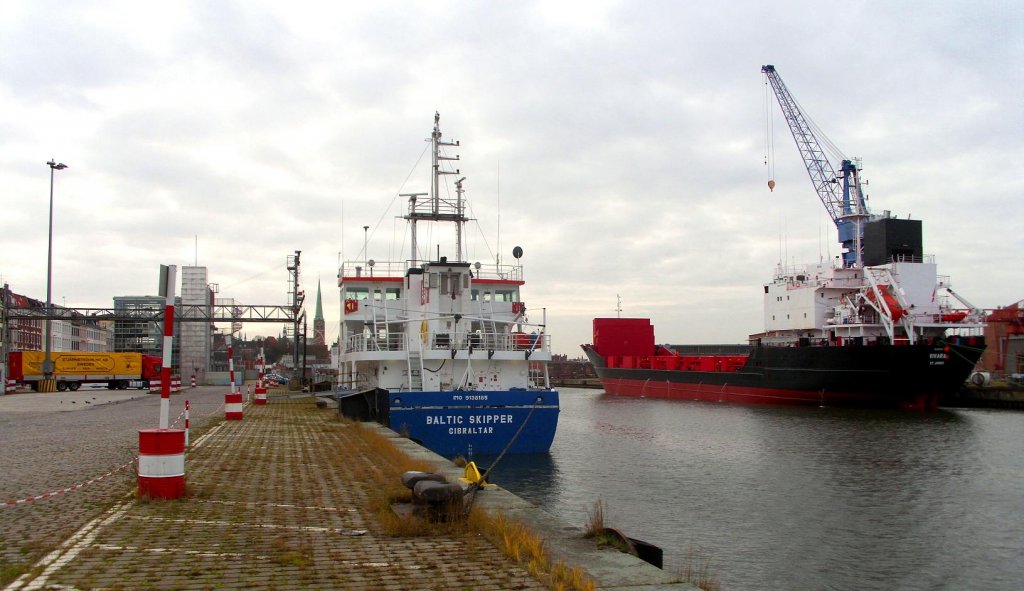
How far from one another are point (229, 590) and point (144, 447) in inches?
139

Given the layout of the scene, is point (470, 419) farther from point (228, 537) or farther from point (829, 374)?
point (829, 374)

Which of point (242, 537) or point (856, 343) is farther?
point (856, 343)

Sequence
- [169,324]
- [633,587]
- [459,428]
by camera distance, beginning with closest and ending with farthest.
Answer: [633,587], [169,324], [459,428]

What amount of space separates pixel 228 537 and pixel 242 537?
11 centimetres

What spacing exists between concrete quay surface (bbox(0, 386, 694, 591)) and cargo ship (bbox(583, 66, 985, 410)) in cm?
3069

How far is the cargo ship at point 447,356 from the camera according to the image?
17.7 metres

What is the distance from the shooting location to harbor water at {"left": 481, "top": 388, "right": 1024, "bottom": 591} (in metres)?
10.6

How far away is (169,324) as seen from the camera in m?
8.73

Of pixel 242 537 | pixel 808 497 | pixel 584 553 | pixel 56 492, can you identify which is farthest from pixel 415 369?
pixel 584 553

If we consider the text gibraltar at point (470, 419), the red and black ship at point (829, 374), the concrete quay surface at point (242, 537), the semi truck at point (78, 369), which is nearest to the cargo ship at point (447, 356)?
the text gibraltar at point (470, 419)

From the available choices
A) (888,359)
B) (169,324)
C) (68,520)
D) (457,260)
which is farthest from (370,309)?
(888,359)

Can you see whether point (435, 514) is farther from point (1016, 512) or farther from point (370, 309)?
point (370, 309)

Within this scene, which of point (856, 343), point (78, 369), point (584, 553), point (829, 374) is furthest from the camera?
point (78, 369)

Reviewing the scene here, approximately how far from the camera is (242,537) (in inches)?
256
